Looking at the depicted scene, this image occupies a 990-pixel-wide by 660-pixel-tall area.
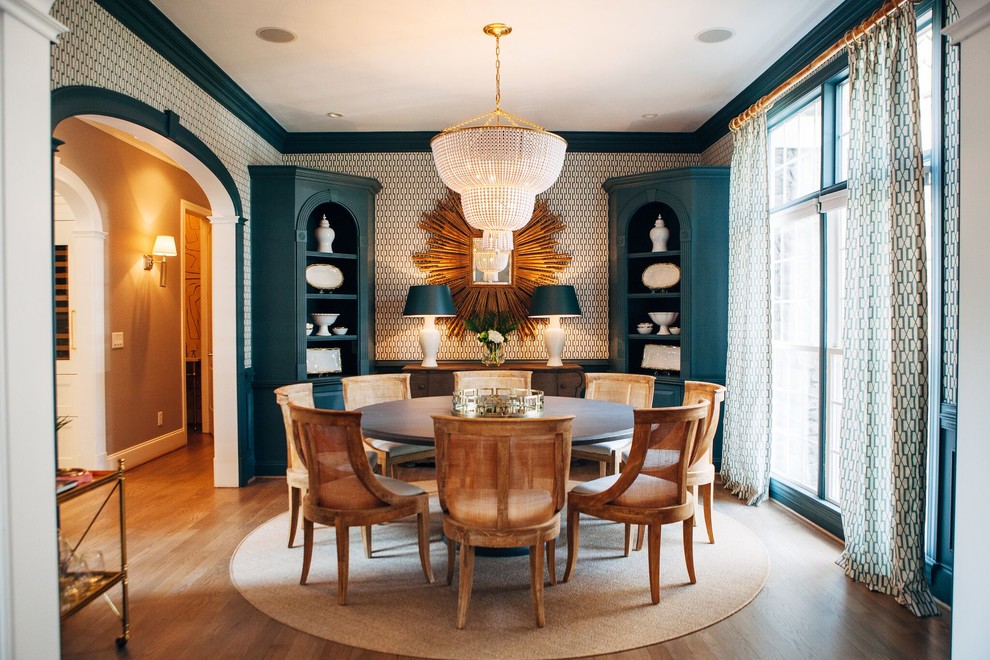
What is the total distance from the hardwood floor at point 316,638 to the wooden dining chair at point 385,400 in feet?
2.97

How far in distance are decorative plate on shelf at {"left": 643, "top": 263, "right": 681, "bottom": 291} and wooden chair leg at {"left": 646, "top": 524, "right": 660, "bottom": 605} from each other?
288 cm

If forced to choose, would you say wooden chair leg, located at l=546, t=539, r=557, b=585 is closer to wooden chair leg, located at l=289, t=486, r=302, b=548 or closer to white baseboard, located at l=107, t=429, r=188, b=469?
wooden chair leg, located at l=289, t=486, r=302, b=548

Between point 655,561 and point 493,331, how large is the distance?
115 inches

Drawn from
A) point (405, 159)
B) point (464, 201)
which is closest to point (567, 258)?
point (405, 159)

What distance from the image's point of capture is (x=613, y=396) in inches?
174

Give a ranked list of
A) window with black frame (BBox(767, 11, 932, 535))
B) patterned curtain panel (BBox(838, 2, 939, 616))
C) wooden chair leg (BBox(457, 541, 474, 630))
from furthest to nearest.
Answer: window with black frame (BBox(767, 11, 932, 535)) → patterned curtain panel (BBox(838, 2, 939, 616)) → wooden chair leg (BBox(457, 541, 474, 630))

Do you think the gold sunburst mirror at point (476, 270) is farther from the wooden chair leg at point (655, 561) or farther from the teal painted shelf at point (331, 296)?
the wooden chair leg at point (655, 561)

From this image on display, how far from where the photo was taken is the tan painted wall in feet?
16.8

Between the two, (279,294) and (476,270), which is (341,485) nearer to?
(279,294)

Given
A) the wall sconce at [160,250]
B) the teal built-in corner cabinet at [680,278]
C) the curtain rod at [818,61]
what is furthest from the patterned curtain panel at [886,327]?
the wall sconce at [160,250]

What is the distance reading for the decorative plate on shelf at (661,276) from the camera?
17.1 ft

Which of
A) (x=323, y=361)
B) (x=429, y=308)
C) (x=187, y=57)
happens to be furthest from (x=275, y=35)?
(x=323, y=361)

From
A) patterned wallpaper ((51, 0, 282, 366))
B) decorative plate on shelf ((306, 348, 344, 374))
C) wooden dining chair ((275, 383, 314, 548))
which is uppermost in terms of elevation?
patterned wallpaper ((51, 0, 282, 366))

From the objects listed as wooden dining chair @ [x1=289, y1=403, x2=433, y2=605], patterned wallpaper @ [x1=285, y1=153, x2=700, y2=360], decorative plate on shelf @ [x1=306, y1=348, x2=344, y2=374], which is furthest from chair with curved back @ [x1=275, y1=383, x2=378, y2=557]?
patterned wallpaper @ [x1=285, y1=153, x2=700, y2=360]
